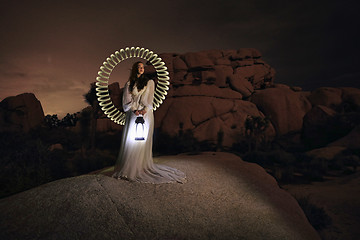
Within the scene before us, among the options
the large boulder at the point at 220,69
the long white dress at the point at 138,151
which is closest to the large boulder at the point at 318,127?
the large boulder at the point at 220,69

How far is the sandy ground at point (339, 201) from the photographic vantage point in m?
7.04

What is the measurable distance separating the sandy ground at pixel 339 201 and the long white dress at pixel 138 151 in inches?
224

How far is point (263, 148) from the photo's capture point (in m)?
21.1

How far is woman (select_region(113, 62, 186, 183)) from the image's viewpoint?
18.2ft

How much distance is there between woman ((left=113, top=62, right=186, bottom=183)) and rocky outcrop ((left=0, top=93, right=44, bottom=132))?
24.6m

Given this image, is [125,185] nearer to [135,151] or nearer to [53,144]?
[135,151]

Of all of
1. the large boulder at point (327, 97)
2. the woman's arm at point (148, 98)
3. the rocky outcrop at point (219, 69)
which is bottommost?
the woman's arm at point (148, 98)

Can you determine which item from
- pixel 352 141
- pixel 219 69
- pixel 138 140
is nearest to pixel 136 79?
pixel 138 140

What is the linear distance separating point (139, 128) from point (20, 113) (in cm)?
2638

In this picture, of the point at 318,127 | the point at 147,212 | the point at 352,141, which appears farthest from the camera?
the point at 318,127

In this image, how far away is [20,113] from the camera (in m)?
25.2

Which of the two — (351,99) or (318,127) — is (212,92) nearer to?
(318,127)

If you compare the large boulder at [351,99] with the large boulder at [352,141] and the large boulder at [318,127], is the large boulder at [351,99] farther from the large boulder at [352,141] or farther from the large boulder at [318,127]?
the large boulder at [352,141]

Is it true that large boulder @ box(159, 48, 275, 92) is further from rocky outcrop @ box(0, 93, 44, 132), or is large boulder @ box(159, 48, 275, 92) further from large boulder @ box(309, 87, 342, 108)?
rocky outcrop @ box(0, 93, 44, 132)
